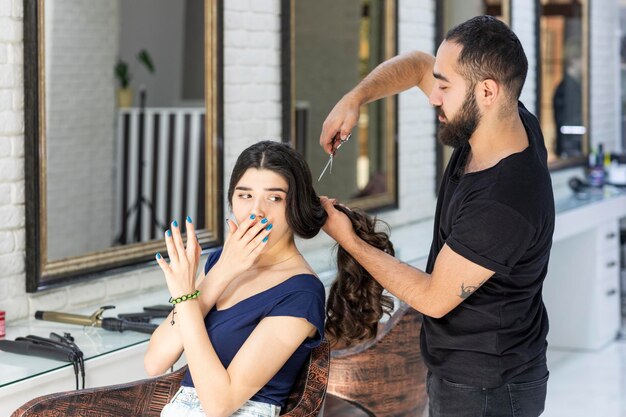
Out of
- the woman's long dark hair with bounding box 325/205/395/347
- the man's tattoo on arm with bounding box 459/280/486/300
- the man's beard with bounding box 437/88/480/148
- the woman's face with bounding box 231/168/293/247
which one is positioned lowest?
the woman's long dark hair with bounding box 325/205/395/347

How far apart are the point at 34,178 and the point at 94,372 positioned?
61cm

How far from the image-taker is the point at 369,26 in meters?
4.48

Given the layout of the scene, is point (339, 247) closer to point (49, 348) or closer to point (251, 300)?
point (251, 300)

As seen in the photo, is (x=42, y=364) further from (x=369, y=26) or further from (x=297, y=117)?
(x=369, y=26)

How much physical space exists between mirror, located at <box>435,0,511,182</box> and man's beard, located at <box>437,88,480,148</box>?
287 cm

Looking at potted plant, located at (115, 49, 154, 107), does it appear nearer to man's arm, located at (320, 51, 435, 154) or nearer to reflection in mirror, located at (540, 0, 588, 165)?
man's arm, located at (320, 51, 435, 154)

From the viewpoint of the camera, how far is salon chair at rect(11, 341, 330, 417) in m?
2.17

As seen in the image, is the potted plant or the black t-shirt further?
the potted plant

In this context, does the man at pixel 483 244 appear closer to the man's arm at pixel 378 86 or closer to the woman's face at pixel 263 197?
the woman's face at pixel 263 197

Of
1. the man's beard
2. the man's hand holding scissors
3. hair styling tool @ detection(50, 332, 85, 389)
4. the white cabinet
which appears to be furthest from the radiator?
the white cabinet

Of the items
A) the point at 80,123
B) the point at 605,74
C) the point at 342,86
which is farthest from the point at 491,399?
the point at 605,74

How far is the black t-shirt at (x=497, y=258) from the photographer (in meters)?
1.99

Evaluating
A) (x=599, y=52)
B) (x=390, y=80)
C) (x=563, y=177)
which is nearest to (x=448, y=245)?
(x=390, y=80)

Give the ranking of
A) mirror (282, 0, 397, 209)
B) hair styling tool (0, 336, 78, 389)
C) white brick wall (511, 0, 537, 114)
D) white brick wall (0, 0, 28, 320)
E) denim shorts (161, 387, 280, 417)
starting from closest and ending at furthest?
denim shorts (161, 387, 280, 417) < hair styling tool (0, 336, 78, 389) < white brick wall (0, 0, 28, 320) < mirror (282, 0, 397, 209) < white brick wall (511, 0, 537, 114)
